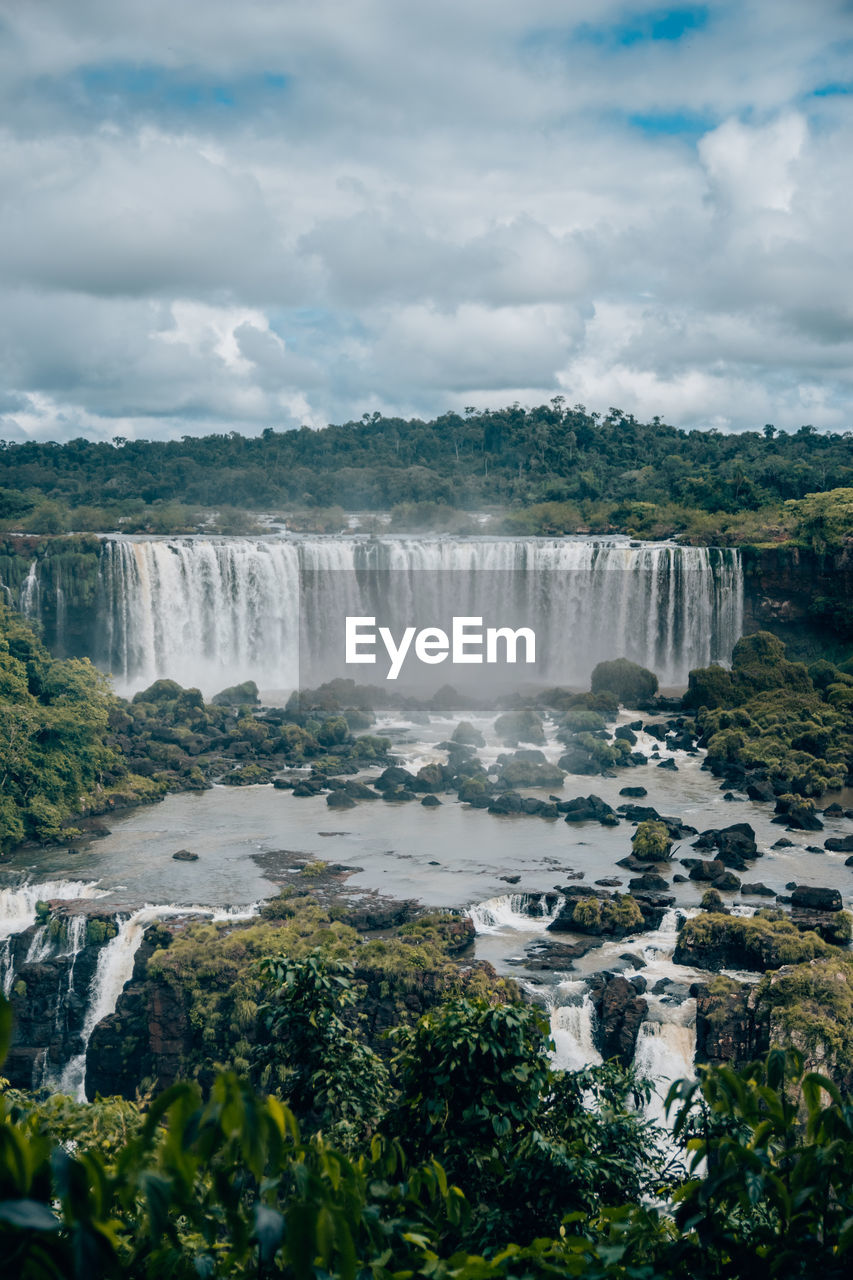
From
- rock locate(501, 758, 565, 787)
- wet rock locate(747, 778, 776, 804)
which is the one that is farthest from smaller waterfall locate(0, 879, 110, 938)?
wet rock locate(747, 778, 776, 804)

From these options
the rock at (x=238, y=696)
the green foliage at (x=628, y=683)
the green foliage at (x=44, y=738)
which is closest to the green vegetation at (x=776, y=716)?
the green foliage at (x=628, y=683)

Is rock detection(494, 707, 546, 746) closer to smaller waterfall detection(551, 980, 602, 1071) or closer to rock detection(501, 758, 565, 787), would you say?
rock detection(501, 758, 565, 787)

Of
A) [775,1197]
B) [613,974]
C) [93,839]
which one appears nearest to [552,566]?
[93,839]

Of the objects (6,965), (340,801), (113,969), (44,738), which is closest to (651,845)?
(340,801)

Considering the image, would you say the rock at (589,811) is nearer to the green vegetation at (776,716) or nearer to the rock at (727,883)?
the rock at (727,883)

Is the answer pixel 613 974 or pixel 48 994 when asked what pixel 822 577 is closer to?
pixel 613 974

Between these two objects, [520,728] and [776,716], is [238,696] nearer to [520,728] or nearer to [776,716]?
Result: [520,728]
